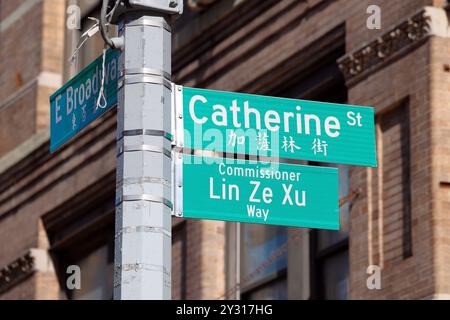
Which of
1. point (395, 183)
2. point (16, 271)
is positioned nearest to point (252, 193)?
point (395, 183)

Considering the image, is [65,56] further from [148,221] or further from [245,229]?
[148,221]

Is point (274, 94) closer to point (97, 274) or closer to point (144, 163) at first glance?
point (97, 274)

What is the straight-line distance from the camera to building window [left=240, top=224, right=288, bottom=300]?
18.4 metres

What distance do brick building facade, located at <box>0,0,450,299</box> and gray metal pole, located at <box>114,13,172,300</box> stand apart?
4.82 meters

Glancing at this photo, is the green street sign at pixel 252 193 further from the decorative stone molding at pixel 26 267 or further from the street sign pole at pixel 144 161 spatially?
the decorative stone molding at pixel 26 267

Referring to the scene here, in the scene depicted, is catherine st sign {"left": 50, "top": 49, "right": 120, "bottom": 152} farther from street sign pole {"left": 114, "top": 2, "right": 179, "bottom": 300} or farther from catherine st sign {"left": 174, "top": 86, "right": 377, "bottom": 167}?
catherine st sign {"left": 174, "top": 86, "right": 377, "bottom": 167}

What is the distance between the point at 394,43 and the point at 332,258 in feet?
9.83

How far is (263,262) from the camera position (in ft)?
61.3

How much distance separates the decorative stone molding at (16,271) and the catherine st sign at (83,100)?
14.8 meters

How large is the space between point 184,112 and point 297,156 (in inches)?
29.4

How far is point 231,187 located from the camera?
8.25 meters

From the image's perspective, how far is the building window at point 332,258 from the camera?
56.4 ft

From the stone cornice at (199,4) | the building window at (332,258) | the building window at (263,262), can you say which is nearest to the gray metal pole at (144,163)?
the building window at (332,258)
